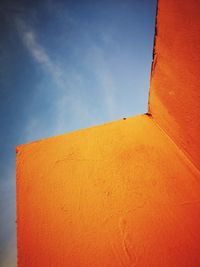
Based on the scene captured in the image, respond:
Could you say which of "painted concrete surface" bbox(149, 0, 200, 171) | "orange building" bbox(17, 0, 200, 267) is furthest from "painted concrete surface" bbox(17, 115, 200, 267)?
"painted concrete surface" bbox(149, 0, 200, 171)

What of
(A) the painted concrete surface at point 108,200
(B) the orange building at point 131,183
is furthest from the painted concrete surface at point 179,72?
(A) the painted concrete surface at point 108,200

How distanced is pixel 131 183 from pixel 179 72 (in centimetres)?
100

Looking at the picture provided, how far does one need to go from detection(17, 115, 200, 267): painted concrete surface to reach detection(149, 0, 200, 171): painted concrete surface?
0.20 meters

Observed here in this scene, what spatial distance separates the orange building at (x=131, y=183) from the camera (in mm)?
1184

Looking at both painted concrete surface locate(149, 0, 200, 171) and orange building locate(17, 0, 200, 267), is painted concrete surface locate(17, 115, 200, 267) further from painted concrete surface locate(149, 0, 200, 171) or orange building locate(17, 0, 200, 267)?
painted concrete surface locate(149, 0, 200, 171)

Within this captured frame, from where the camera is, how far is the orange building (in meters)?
1.18

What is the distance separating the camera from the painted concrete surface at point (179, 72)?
1162mm

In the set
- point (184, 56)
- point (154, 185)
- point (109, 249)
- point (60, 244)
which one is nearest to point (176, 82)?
point (184, 56)

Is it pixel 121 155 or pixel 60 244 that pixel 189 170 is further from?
pixel 60 244

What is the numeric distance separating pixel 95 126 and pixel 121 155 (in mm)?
472

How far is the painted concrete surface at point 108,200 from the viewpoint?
3.90ft

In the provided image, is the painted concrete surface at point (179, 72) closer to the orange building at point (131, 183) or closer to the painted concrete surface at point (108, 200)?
the orange building at point (131, 183)

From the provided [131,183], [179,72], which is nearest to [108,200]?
[131,183]

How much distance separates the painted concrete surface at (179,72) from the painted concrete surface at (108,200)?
0.20 meters
